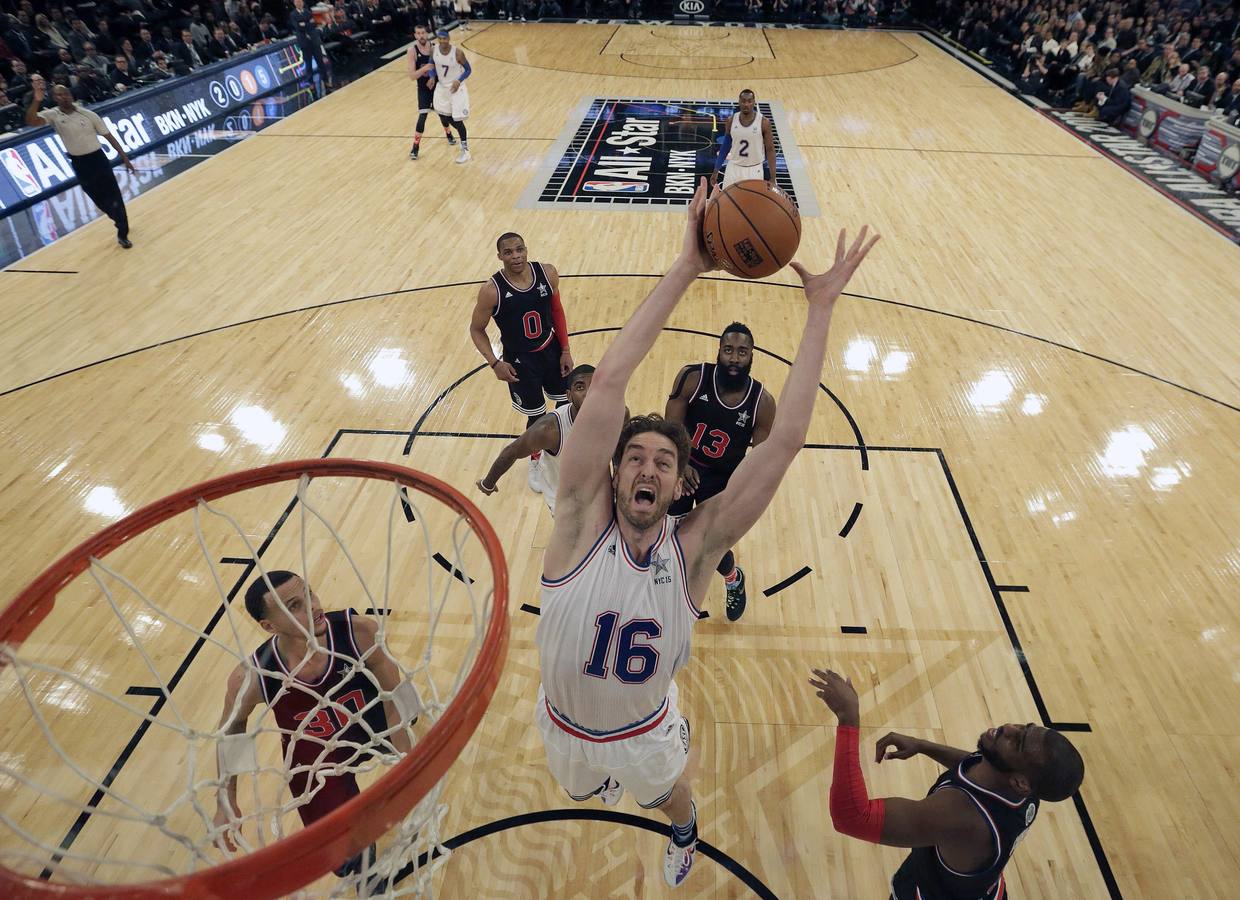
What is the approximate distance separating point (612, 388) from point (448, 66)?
35.2 feet

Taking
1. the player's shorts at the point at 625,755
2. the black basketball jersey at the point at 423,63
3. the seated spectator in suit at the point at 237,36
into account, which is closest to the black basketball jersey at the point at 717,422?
the player's shorts at the point at 625,755

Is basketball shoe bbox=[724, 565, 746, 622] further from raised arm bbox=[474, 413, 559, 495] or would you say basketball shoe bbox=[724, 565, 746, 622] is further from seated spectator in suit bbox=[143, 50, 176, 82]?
seated spectator in suit bbox=[143, 50, 176, 82]

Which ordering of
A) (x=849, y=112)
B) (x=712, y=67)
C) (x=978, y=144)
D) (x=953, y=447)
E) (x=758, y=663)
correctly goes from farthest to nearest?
(x=712, y=67)
(x=849, y=112)
(x=978, y=144)
(x=953, y=447)
(x=758, y=663)

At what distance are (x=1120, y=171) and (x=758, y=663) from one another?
11.6m

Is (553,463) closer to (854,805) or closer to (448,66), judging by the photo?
(854,805)

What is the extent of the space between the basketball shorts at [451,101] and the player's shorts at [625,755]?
10538mm

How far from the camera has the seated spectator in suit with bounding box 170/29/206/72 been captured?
566 inches

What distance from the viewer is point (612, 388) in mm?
2035

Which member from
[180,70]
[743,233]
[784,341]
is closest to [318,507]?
[743,233]

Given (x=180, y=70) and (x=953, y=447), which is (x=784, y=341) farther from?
(x=180, y=70)

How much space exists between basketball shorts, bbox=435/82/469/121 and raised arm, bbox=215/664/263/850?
1027cm

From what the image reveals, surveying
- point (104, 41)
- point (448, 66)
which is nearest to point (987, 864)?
point (448, 66)

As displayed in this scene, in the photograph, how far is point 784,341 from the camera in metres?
6.95

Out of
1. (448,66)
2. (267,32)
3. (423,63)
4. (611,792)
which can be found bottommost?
(611,792)
